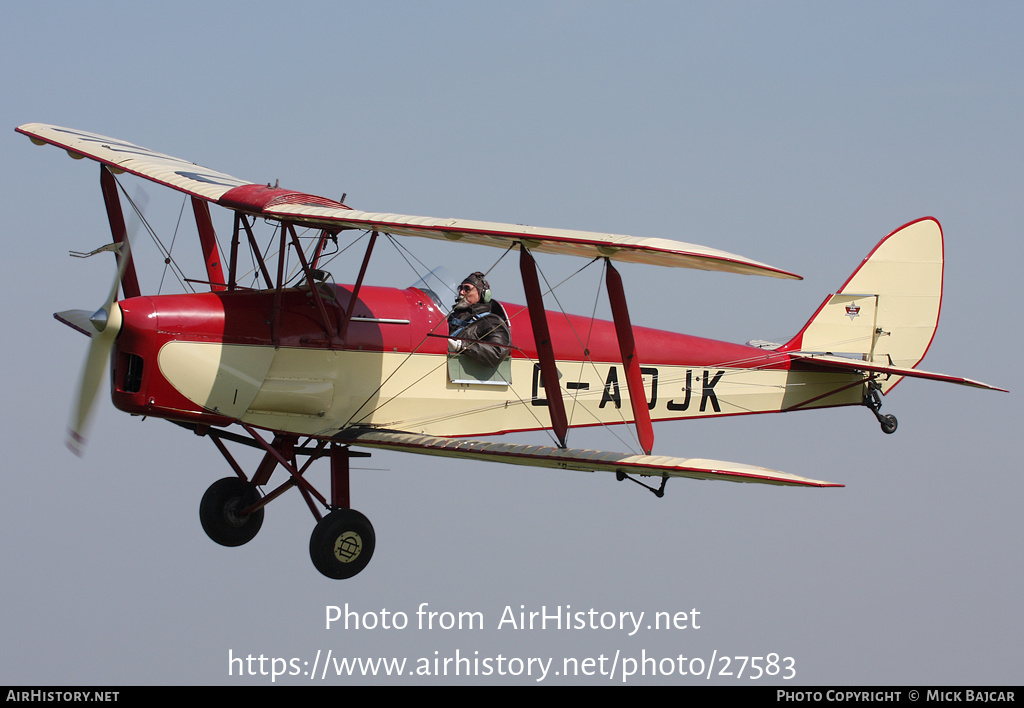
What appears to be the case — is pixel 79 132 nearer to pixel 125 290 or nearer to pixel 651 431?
pixel 125 290

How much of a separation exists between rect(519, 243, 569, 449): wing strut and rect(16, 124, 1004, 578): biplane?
0.07ft

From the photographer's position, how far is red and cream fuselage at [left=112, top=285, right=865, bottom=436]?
10.9 m

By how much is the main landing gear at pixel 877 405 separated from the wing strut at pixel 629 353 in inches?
159

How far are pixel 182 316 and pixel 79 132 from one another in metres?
3.78

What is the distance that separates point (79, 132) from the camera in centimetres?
1353

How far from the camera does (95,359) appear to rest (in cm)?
1055

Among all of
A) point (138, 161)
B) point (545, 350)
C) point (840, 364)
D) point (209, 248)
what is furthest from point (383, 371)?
point (840, 364)

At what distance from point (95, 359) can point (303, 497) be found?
2214mm

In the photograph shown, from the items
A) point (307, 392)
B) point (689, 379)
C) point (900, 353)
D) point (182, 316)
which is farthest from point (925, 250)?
→ point (182, 316)

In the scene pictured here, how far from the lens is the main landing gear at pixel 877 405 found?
14.1m

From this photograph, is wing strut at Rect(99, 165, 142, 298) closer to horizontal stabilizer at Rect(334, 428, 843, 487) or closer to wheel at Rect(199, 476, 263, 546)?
wheel at Rect(199, 476, 263, 546)

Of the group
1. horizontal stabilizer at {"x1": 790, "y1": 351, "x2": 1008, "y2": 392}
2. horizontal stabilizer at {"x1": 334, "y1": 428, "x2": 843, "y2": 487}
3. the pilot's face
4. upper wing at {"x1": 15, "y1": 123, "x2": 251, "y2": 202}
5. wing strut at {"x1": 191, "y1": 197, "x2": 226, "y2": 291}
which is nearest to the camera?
horizontal stabilizer at {"x1": 334, "y1": 428, "x2": 843, "y2": 487}

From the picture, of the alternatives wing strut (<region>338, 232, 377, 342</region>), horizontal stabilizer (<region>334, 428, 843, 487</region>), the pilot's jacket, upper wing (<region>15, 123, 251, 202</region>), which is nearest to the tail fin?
the pilot's jacket

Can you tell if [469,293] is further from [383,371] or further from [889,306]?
[889,306]
